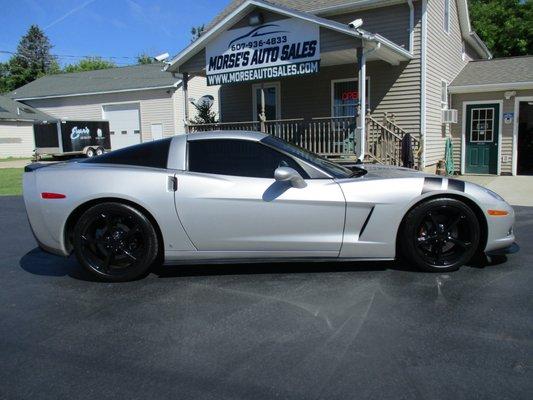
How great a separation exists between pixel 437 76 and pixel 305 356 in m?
13.0

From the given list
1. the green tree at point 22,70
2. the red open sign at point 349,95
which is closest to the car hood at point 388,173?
the red open sign at point 349,95

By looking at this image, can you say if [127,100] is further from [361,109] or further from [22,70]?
[22,70]

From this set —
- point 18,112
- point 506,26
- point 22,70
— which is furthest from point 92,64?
point 506,26

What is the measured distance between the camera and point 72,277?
4562 millimetres

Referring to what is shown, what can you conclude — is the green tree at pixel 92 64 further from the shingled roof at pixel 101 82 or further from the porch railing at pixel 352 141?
the porch railing at pixel 352 141

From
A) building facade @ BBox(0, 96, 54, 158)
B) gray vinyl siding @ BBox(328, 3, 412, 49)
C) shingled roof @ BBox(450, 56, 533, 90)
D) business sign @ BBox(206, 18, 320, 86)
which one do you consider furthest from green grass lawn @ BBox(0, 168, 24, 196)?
building facade @ BBox(0, 96, 54, 158)

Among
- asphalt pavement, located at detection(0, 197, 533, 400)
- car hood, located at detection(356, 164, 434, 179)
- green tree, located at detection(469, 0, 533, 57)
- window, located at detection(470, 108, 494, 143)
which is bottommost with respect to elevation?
asphalt pavement, located at detection(0, 197, 533, 400)

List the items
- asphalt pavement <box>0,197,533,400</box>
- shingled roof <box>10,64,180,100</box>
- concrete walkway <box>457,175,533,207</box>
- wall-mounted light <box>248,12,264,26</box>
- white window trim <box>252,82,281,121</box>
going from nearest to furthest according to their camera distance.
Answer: asphalt pavement <box>0,197,533,400</box>
concrete walkway <box>457,175,533,207</box>
wall-mounted light <box>248,12,264,26</box>
white window trim <box>252,82,281,121</box>
shingled roof <box>10,64,180,100</box>

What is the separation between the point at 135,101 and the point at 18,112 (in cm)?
944

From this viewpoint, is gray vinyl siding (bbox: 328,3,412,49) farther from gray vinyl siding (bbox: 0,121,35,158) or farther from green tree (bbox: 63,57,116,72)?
green tree (bbox: 63,57,116,72)

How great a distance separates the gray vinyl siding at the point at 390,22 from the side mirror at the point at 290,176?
10419 millimetres

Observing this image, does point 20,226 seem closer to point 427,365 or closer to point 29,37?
point 427,365

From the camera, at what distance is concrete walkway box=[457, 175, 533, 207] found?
354 inches

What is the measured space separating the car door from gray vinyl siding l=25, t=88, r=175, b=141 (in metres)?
22.7
